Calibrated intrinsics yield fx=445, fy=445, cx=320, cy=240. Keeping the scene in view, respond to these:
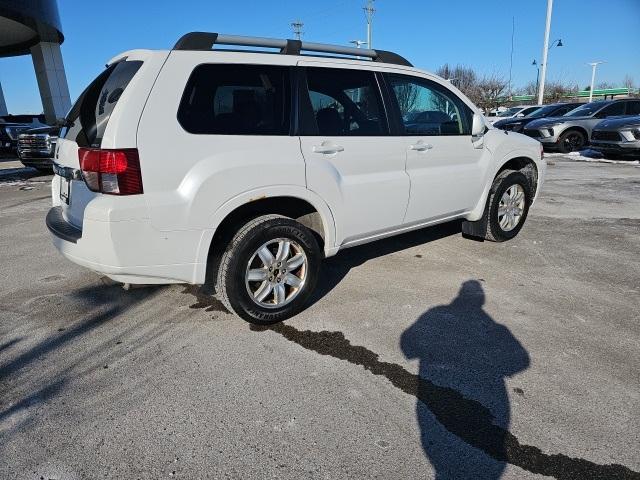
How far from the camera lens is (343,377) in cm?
275

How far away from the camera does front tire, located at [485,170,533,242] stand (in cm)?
499

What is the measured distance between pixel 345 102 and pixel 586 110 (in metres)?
15.1

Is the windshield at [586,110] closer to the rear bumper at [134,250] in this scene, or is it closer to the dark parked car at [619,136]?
the dark parked car at [619,136]

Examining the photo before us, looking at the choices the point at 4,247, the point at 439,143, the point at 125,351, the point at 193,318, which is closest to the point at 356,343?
the point at 193,318

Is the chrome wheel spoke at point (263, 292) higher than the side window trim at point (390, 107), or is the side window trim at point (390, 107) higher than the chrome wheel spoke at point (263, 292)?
the side window trim at point (390, 107)

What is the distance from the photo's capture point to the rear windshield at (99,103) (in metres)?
2.85

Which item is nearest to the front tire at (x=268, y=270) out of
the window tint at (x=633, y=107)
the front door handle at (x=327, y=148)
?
the front door handle at (x=327, y=148)

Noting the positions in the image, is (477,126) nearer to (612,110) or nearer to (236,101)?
(236,101)

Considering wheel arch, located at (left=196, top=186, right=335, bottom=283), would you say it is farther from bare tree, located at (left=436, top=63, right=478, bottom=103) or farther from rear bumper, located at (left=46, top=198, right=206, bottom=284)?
bare tree, located at (left=436, top=63, right=478, bottom=103)

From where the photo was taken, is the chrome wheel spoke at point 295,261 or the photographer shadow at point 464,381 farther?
the chrome wheel spoke at point 295,261

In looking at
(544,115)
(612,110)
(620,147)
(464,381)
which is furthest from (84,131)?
(544,115)

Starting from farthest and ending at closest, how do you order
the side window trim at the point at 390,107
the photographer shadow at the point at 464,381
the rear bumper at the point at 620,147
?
the rear bumper at the point at 620,147, the side window trim at the point at 390,107, the photographer shadow at the point at 464,381

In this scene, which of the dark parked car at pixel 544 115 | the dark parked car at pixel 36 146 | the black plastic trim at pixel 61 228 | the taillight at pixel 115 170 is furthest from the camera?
the dark parked car at pixel 544 115

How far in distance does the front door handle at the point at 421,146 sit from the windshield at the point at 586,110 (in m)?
14.1
